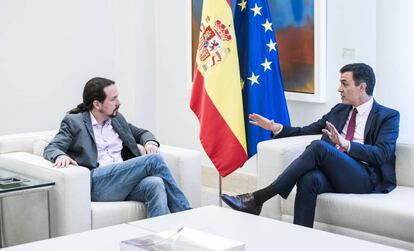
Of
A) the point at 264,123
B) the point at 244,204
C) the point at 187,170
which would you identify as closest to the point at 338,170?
the point at 244,204

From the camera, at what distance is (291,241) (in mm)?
3119

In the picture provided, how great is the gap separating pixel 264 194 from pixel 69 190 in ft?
3.77

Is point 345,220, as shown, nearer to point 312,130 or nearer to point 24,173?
point 312,130

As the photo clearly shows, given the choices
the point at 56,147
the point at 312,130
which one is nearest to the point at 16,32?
the point at 56,147

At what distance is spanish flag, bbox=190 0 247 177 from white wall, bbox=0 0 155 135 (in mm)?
1559

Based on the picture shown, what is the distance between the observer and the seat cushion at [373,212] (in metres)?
3.79

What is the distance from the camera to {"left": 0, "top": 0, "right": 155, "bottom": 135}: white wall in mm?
5848

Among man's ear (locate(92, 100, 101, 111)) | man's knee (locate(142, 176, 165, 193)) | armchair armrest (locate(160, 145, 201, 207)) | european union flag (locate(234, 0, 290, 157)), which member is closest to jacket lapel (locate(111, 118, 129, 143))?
man's ear (locate(92, 100, 101, 111))

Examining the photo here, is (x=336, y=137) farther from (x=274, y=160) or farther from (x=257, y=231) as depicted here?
(x=257, y=231)

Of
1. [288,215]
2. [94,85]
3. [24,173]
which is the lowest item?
[288,215]

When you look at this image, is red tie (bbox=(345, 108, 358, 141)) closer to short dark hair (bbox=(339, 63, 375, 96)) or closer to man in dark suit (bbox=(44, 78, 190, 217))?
short dark hair (bbox=(339, 63, 375, 96))

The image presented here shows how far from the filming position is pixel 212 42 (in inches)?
A: 199

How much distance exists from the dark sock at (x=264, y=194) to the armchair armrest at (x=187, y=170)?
0.52 m

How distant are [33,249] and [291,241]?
114 centimetres
